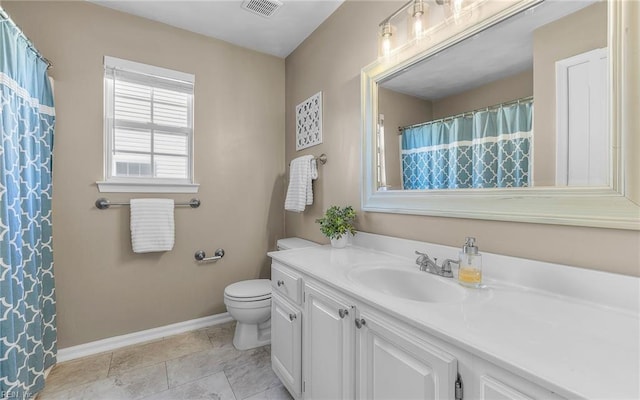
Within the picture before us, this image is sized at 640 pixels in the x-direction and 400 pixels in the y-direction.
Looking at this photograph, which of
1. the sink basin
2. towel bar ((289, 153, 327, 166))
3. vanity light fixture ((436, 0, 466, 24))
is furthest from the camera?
towel bar ((289, 153, 327, 166))

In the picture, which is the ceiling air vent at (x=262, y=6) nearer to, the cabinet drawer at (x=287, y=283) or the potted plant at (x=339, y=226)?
the potted plant at (x=339, y=226)

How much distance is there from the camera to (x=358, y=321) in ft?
3.18

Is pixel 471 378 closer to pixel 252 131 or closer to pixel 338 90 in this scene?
pixel 338 90

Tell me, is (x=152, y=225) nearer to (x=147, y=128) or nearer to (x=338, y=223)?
(x=147, y=128)

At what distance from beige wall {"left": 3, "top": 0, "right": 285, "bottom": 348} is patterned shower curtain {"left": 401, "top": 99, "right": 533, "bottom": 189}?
5.00ft

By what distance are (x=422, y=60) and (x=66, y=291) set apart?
2626mm

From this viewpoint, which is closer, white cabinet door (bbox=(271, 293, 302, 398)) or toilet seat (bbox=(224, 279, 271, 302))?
white cabinet door (bbox=(271, 293, 302, 398))

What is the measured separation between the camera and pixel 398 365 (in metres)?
0.83

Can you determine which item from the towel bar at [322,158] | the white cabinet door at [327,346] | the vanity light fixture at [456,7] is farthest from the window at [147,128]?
the vanity light fixture at [456,7]

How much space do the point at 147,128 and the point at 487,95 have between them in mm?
2259

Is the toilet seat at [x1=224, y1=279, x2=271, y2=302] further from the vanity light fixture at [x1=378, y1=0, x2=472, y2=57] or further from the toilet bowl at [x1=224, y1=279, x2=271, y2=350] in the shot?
the vanity light fixture at [x1=378, y1=0, x2=472, y2=57]

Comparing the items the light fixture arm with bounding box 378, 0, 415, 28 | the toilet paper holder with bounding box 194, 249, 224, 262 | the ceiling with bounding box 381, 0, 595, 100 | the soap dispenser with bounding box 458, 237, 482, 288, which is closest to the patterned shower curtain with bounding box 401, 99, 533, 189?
the ceiling with bounding box 381, 0, 595, 100

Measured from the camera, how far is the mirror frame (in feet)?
2.56

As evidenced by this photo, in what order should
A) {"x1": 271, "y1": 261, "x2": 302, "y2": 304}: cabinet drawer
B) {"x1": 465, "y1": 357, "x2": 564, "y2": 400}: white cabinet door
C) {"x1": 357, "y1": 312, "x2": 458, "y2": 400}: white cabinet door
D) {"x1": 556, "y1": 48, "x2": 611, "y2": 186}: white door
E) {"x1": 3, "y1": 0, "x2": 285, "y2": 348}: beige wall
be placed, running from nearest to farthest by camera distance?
1. {"x1": 465, "y1": 357, "x2": 564, "y2": 400}: white cabinet door
2. {"x1": 357, "y1": 312, "x2": 458, "y2": 400}: white cabinet door
3. {"x1": 556, "y1": 48, "x2": 611, "y2": 186}: white door
4. {"x1": 271, "y1": 261, "x2": 302, "y2": 304}: cabinet drawer
5. {"x1": 3, "y1": 0, "x2": 285, "y2": 348}: beige wall
